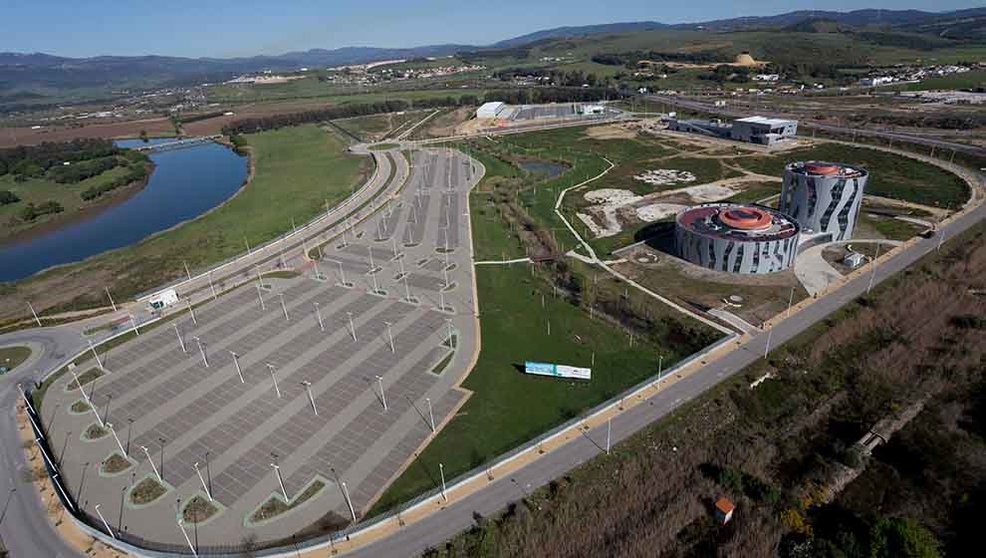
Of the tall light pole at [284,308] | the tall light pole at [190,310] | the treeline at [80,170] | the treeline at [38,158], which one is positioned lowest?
the tall light pole at [284,308]

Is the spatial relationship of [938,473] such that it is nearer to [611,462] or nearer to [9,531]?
[611,462]

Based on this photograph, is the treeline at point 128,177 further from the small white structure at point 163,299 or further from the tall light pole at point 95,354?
the tall light pole at point 95,354

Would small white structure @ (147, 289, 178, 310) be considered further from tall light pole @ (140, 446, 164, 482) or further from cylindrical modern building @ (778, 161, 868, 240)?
cylindrical modern building @ (778, 161, 868, 240)

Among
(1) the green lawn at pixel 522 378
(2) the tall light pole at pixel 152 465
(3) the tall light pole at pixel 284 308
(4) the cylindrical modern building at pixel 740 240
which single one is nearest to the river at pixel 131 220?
(3) the tall light pole at pixel 284 308

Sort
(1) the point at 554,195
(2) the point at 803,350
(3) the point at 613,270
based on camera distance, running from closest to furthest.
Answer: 1. (2) the point at 803,350
2. (3) the point at 613,270
3. (1) the point at 554,195

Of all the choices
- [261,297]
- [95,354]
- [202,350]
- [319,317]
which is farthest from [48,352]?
[319,317]

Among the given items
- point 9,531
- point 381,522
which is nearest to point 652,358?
point 381,522
